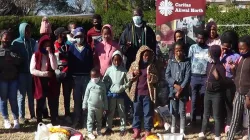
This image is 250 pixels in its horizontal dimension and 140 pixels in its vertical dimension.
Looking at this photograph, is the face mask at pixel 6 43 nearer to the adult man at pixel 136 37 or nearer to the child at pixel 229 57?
the adult man at pixel 136 37

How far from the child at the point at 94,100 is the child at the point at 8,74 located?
4.19ft

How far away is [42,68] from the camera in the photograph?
7.26 m

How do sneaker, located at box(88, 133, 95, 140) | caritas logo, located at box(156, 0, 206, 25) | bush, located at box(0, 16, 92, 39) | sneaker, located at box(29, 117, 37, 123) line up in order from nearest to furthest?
sneaker, located at box(88, 133, 95, 140) → sneaker, located at box(29, 117, 37, 123) → caritas logo, located at box(156, 0, 206, 25) → bush, located at box(0, 16, 92, 39)

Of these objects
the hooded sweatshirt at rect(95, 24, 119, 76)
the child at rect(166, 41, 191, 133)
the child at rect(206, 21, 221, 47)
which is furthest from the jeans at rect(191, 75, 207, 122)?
the hooded sweatshirt at rect(95, 24, 119, 76)

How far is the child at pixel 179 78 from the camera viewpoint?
7.00 m

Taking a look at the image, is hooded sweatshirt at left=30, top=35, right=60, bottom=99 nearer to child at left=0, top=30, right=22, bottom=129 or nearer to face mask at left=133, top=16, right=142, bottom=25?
child at left=0, top=30, right=22, bottom=129

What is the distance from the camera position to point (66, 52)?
24.7 feet

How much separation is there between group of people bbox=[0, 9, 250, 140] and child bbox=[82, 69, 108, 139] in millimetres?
16

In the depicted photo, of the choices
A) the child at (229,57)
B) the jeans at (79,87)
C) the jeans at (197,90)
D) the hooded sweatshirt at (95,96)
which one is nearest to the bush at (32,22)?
the jeans at (79,87)

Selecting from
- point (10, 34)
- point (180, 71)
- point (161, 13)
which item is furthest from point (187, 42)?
point (10, 34)

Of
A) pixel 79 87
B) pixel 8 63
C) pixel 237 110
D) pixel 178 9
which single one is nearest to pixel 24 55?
pixel 8 63

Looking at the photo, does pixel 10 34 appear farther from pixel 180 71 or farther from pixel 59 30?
pixel 180 71

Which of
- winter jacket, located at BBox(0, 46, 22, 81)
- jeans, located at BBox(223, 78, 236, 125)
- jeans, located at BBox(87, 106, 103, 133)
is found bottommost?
jeans, located at BBox(87, 106, 103, 133)

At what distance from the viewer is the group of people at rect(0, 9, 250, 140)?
274 inches
